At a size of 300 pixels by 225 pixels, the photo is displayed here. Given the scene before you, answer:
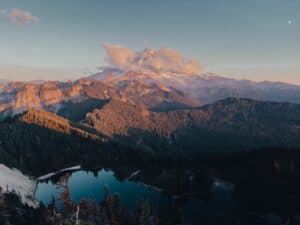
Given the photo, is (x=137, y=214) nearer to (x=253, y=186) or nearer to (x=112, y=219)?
(x=112, y=219)

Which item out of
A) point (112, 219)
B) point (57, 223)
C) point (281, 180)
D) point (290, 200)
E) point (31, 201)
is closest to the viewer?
point (57, 223)

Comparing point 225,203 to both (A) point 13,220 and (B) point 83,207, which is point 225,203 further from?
(A) point 13,220

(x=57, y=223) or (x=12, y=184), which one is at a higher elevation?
(x=57, y=223)

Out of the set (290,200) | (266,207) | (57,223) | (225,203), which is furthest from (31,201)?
(290,200)

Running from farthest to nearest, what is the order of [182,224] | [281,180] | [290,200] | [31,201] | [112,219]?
[281,180]
[290,200]
[31,201]
[182,224]
[112,219]

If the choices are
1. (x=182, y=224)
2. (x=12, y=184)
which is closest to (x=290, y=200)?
(x=182, y=224)

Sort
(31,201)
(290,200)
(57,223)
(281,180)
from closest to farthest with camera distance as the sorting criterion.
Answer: (57,223) < (31,201) < (290,200) < (281,180)

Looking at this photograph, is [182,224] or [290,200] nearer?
[182,224]

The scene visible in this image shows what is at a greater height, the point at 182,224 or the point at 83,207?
the point at 83,207

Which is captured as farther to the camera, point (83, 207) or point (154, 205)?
point (154, 205)
